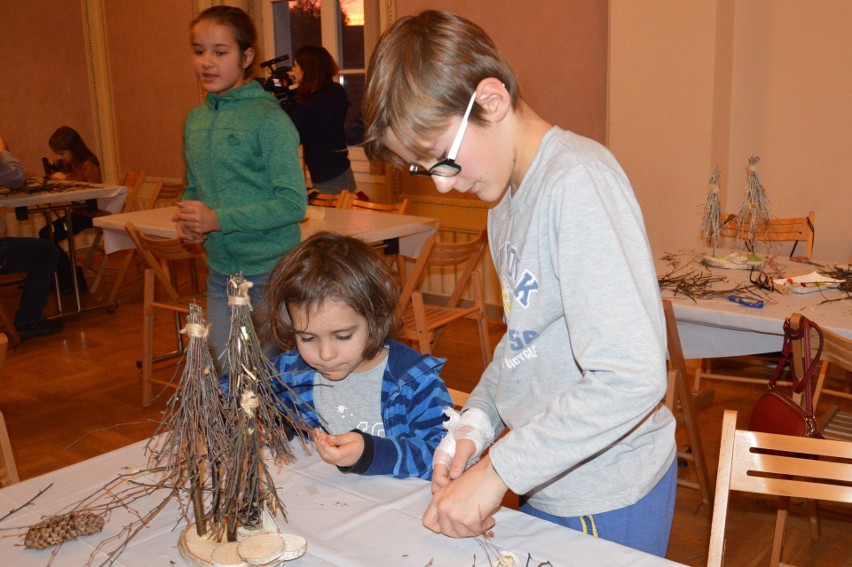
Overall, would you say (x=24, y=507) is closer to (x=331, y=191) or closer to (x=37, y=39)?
(x=331, y=191)

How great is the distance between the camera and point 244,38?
2.49 meters

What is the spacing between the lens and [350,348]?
1.65 m

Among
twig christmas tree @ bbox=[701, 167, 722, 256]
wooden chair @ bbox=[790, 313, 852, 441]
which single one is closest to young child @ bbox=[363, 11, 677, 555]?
wooden chair @ bbox=[790, 313, 852, 441]

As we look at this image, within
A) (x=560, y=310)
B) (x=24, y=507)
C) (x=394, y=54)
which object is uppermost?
(x=394, y=54)

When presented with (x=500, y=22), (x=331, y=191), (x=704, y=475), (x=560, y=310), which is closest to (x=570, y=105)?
(x=500, y=22)

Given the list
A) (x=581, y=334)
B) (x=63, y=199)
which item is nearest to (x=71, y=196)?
(x=63, y=199)

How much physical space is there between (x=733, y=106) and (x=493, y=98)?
11.5 feet

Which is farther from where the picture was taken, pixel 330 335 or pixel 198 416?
pixel 330 335

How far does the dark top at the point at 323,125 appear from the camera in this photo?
4902 mm

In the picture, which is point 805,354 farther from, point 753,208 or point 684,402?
point 753,208

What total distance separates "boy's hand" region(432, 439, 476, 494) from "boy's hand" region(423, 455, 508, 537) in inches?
4.7

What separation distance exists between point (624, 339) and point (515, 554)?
0.38m

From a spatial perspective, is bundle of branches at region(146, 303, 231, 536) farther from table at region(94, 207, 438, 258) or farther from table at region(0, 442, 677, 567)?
table at region(94, 207, 438, 258)

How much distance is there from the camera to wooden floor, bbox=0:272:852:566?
8.66ft
